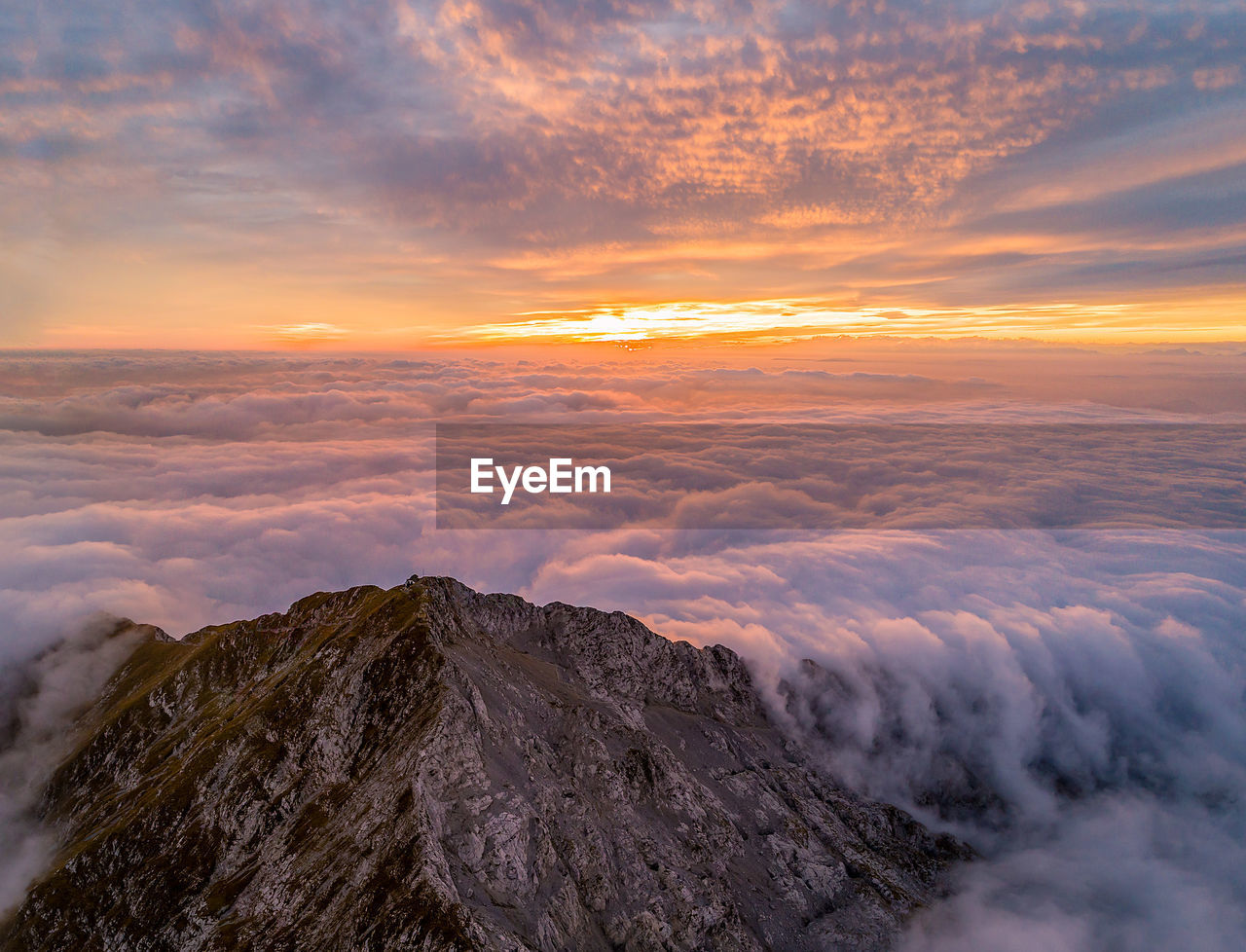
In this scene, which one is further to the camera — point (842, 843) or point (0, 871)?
point (842, 843)

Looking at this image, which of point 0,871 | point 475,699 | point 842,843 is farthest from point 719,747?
point 0,871

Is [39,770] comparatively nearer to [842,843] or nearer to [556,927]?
[556,927]

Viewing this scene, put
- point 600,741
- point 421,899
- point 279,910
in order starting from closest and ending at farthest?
point 421,899 < point 279,910 < point 600,741

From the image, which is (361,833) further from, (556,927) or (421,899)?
(556,927)

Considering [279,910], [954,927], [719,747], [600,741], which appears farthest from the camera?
[719,747]

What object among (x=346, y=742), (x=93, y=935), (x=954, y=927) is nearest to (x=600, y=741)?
(x=346, y=742)

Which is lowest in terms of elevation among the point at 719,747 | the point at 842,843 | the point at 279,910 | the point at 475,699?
the point at 842,843

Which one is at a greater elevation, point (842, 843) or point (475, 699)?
point (475, 699)
